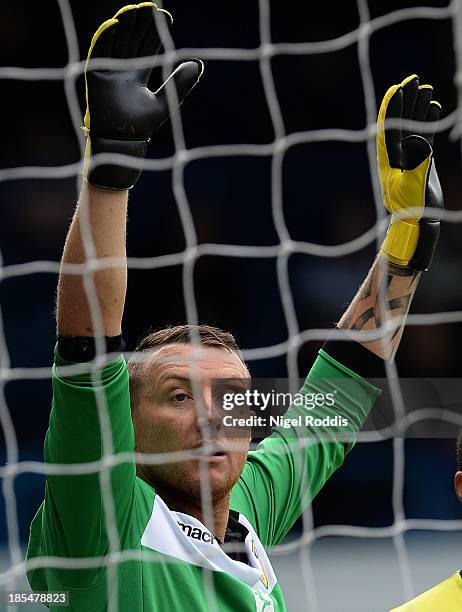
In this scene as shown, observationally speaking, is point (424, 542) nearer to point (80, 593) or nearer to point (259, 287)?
point (259, 287)

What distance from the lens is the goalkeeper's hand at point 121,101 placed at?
1.14 metres

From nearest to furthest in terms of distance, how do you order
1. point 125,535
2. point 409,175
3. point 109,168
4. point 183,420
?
point 109,168, point 125,535, point 183,420, point 409,175

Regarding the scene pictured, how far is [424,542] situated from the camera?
140 inches

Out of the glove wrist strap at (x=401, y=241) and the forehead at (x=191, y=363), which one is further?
the glove wrist strap at (x=401, y=241)

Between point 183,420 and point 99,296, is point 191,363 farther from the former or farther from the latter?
point 99,296

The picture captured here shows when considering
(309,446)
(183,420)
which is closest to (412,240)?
(309,446)

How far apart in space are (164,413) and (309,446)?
0.31 metres

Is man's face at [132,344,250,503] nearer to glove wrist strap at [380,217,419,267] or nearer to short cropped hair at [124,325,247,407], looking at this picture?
short cropped hair at [124,325,247,407]

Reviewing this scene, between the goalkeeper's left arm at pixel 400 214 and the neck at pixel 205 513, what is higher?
the goalkeeper's left arm at pixel 400 214

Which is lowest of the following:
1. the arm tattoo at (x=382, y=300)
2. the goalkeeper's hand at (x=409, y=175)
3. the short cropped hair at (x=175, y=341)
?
the short cropped hair at (x=175, y=341)

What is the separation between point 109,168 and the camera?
3.71 feet

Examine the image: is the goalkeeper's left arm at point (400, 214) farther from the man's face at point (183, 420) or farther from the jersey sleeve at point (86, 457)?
the jersey sleeve at point (86, 457)

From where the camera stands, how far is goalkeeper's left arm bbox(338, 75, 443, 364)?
1.53 metres

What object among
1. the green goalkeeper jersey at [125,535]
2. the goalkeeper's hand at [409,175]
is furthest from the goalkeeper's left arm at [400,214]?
the green goalkeeper jersey at [125,535]
